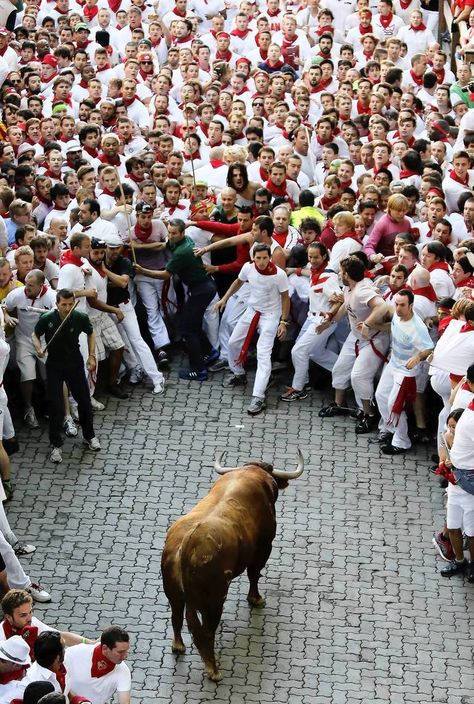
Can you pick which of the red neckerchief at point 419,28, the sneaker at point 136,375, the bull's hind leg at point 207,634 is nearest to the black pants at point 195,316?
the sneaker at point 136,375

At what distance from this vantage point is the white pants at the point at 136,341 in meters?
14.9

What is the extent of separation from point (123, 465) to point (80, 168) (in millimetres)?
3760

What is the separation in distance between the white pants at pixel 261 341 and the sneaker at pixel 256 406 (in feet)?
0.13

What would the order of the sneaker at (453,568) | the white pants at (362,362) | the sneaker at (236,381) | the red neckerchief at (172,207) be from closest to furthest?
the sneaker at (453,568) < the white pants at (362,362) < the sneaker at (236,381) < the red neckerchief at (172,207)

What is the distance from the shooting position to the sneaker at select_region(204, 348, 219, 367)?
50.5 ft

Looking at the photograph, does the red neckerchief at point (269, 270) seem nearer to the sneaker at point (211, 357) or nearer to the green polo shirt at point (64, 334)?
the sneaker at point (211, 357)

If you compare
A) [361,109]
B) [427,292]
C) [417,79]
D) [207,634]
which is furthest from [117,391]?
[417,79]

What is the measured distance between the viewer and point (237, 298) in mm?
15242

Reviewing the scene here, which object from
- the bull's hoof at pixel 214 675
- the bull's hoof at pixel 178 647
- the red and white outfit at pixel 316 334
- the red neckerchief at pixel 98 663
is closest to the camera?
the red neckerchief at pixel 98 663

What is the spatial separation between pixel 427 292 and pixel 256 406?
6.54 ft

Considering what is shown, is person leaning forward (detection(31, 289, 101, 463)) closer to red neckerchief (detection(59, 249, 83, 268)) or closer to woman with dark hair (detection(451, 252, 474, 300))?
red neckerchief (detection(59, 249, 83, 268))

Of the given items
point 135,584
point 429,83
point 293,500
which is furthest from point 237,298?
point 429,83

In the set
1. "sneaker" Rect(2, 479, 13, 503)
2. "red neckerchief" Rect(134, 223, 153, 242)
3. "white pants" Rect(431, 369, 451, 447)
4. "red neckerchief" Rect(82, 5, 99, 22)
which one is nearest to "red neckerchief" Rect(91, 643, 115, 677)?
"sneaker" Rect(2, 479, 13, 503)

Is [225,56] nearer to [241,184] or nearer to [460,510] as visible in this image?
[241,184]
